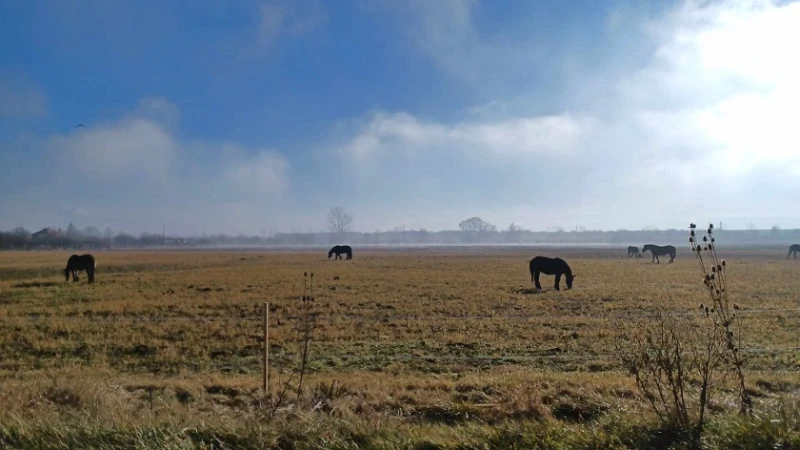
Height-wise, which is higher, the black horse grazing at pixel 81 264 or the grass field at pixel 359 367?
the black horse grazing at pixel 81 264

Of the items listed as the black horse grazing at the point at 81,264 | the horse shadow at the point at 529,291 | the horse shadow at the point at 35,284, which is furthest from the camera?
the black horse grazing at the point at 81,264

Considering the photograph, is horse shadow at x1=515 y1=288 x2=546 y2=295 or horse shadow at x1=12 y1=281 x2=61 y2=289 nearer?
horse shadow at x1=515 y1=288 x2=546 y2=295

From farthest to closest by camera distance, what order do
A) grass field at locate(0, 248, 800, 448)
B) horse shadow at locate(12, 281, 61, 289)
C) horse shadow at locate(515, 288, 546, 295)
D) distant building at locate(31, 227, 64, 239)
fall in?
distant building at locate(31, 227, 64, 239), horse shadow at locate(12, 281, 61, 289), horse shadow at locate(515, 288, 546, 295), grass field at locate(0, 248, 800, 448)

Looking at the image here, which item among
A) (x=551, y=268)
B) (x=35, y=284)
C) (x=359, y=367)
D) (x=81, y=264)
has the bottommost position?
(x=359, y=367)

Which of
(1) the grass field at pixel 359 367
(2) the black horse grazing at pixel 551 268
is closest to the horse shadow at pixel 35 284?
(1) the grass field at pixel 359 367

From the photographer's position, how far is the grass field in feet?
14.6

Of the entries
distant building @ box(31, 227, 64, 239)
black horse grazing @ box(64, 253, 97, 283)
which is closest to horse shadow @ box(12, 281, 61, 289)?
black horse grazing @ box(64, 253, 97, 283)

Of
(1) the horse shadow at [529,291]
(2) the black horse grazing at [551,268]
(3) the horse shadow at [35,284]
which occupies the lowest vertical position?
(1) the horse shadow at [529,291]

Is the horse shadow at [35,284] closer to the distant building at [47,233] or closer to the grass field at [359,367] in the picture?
the grass field at [359,367]

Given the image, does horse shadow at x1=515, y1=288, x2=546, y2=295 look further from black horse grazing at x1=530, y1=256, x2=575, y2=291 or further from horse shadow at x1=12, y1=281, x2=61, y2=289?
horse shadow at x1=12, y1=281, x2=61, y2=289

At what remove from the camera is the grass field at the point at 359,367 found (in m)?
4.46

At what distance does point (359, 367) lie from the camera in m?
10.0

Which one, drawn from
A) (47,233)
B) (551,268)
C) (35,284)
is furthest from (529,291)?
(47,233)

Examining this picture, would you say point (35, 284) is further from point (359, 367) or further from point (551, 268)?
point (551, 268)
